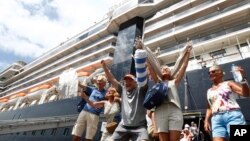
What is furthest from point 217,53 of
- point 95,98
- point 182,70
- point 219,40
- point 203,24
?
point 182,70

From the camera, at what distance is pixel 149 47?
14625 millimetres

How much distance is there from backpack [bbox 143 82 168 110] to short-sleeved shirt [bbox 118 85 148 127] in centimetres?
11

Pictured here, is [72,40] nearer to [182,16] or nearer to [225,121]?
[182,16]

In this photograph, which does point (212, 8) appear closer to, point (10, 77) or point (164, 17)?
point (164, 17)

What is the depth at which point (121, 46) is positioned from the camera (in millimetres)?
6578

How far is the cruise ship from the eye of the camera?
6.09 metres

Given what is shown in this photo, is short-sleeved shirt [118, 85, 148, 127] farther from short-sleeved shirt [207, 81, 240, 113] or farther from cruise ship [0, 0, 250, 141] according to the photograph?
cruise ship [0, 0, 250, 141]

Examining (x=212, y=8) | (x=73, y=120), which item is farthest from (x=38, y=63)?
(x=73, y=120)

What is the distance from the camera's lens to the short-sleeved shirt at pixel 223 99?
2.34m

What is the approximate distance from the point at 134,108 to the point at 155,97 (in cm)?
28

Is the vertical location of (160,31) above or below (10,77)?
below

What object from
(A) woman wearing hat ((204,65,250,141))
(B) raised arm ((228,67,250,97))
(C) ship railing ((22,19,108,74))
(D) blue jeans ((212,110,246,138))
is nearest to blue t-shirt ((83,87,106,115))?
(A) woman wearing hat ((204,65,250,141))

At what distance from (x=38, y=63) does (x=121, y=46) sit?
2452 cm

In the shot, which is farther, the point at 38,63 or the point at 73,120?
the point at 38,63
